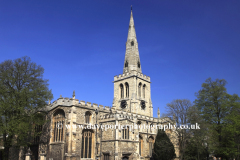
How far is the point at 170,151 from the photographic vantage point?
32344 mm

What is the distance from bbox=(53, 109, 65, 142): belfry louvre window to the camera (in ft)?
95.7

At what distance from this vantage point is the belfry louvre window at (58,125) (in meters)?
29.2

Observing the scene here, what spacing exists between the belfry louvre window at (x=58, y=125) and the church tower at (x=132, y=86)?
15377 millimetres

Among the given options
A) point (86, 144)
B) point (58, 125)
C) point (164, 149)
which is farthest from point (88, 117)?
point (164, 149)

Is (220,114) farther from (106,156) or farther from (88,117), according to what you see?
(88,117)

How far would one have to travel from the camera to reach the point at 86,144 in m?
29.7

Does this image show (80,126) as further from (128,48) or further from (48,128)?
(128,48)

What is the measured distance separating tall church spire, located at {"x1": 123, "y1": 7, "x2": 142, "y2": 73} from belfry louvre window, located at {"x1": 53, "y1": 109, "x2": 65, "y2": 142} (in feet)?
63.9

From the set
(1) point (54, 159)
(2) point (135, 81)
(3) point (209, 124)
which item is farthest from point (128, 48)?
(1) point (54, 159)

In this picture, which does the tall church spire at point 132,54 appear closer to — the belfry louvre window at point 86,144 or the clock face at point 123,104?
the clock face at point 123,104

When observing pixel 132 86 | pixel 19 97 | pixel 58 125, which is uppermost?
pixel 132 86

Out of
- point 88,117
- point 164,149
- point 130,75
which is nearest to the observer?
point 88,117

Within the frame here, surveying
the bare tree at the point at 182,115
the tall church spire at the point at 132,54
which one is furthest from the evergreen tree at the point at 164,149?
the tall church spire at the point at 132,54

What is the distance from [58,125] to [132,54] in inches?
927
